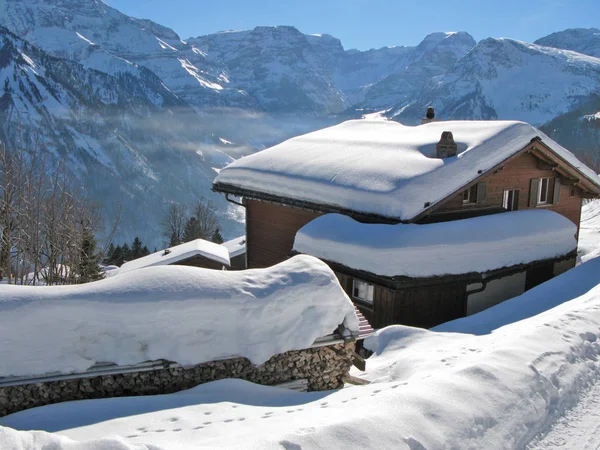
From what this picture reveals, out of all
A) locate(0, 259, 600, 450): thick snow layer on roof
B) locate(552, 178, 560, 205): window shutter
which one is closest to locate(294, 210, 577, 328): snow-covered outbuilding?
locate(552, 178, 560, 205): window shutter

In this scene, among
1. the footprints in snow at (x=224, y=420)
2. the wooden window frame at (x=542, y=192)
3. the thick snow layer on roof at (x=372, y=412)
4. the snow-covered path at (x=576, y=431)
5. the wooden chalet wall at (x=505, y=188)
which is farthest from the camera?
the wooden window frame at (x=542, y=192)

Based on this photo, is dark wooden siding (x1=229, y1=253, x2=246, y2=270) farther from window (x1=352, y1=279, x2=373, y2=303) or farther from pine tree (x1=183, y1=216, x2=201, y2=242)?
pine tree (x1=183, y1=216, x2=201, y2=242)

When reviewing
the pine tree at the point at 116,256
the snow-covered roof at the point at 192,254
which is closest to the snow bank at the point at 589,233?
the snow-covered roof at the point at 192,254

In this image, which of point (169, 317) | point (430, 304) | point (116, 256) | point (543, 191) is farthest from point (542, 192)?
point (116, 256)

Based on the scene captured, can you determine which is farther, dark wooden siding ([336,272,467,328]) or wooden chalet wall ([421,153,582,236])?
wooden chalet wall ([421,153,582,236])

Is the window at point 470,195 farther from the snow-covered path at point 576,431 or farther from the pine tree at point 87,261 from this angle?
the pine tree at point 87,261

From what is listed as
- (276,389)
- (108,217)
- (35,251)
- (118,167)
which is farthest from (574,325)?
(118,167)

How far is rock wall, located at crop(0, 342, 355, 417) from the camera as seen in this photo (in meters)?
6.23

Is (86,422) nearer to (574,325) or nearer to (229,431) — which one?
(229,431)

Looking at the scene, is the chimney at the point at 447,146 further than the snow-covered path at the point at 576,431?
Yes

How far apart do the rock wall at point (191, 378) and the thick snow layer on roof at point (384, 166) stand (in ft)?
20.3

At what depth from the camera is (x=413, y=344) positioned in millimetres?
10812

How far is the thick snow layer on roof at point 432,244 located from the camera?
12891 millimetres

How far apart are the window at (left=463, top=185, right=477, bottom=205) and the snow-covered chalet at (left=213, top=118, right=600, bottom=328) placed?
0.03 meters
